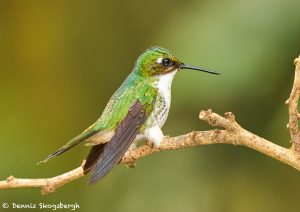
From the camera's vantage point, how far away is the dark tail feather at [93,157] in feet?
8.62

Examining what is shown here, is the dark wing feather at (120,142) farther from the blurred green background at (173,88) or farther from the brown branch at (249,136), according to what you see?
the blurred green background at (173,88)

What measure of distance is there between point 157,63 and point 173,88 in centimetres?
109

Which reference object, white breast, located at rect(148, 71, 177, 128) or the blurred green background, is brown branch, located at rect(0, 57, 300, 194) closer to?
white breast, located at rect(148, 71, 177, 128)

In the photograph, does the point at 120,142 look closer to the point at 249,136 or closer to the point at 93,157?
the point at 93,157

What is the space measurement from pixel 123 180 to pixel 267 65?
138 centimetres

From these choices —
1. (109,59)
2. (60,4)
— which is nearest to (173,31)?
(109,59)

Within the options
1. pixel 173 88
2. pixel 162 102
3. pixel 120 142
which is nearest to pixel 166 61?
pixel 162 102

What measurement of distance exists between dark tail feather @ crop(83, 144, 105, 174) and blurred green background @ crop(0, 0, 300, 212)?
3.60 ft

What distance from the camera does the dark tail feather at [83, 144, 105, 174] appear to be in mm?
2627

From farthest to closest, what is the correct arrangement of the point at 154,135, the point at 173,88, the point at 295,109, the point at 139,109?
the point at 173,88 → the point at 139,109 → the point at 154,135 → the point at 295,109

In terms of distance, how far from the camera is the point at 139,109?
3104 millimetres

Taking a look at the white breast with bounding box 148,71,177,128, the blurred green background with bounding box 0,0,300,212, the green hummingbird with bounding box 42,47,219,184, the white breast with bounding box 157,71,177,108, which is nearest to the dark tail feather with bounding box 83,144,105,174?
the green hummingbird with bounding box 42,47,219,184

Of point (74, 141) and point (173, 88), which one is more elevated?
point (74, 141)

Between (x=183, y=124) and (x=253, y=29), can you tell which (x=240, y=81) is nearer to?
(x=253, y=29)
